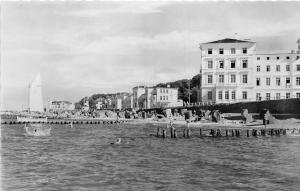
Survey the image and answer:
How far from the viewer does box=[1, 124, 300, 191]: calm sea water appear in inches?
1105

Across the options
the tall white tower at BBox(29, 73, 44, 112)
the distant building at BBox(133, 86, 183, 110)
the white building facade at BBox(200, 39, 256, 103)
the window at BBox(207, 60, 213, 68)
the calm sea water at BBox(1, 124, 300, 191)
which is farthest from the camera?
the distant building at BBox(133, 86, 183, 110)

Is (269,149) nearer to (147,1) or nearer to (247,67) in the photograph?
(147,1)

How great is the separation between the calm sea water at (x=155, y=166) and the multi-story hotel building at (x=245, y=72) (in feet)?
113

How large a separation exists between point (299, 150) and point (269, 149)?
114 inches

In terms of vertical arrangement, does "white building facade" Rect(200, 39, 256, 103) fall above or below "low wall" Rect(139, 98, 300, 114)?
above

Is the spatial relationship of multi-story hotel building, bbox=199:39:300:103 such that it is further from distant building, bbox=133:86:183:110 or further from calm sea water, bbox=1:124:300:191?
distant building, bbox=133:86:183:110

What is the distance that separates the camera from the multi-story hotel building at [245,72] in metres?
85.3

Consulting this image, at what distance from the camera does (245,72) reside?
3374 inches

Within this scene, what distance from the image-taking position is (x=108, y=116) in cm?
16712

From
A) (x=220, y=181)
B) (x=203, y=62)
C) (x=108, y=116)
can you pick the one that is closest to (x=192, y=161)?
(x=220, y=181)

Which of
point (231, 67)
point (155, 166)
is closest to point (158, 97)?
point (231, 67)

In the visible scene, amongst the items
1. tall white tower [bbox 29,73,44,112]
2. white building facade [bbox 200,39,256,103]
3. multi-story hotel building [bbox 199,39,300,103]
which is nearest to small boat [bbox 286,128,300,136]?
multi-story hotel building [bbox 199,39,300,103]

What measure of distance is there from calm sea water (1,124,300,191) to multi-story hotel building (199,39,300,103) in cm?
3438

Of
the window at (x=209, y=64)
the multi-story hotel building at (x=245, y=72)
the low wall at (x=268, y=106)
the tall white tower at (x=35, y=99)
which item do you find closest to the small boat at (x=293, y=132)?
the low wall at (x=268, y=106)
